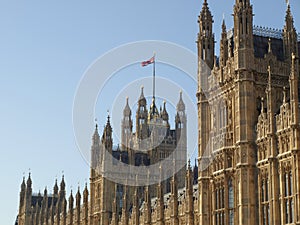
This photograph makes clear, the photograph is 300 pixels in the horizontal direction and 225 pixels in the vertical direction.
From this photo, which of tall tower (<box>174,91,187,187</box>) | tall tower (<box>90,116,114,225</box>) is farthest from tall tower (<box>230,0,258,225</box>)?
tall tower (<box>90,116,114,225</box>)

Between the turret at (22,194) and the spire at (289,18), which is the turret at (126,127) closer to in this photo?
the turret at (22,194)

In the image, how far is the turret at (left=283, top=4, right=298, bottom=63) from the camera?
68500 millimetres

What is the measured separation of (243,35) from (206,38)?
27.9 feet

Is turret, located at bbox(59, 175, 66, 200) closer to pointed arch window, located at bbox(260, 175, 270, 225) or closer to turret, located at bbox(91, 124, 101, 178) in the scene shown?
turret, located at bbox(91, 124, 101, 178)

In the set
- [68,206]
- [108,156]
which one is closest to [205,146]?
[108,156]

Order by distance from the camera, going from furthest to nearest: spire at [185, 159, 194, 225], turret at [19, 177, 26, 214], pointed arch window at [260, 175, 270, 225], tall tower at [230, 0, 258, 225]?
turret at [19, 177, 26, 214]
spire at [185, 159, 194, 225]
tall tower at [230, 0, 258, 225]
pointed arch window at [260, 175, 270, 225]

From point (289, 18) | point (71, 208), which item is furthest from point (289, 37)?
point (71, 208)

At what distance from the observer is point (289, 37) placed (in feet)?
226

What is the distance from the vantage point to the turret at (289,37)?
225ft

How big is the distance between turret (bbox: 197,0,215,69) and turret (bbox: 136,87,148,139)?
43515 mm

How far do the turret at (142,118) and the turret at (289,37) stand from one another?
4945 cm

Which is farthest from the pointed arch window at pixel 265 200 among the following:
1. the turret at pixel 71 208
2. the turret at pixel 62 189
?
the turret at pixel 62 189

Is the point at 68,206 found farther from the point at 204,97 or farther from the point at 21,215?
the point at 204,97

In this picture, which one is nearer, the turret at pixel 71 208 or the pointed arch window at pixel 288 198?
the pointed arch window at pixel 288 198
